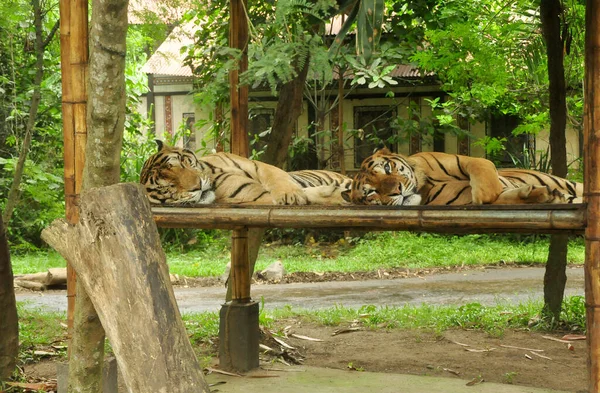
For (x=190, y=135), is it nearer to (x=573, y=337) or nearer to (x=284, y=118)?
(x=284, y=118)

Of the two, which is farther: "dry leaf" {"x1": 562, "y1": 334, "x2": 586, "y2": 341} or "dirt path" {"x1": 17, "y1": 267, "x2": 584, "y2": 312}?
"dirt path" {"x1": 17, "y1": 267, "x2": 584, "y2": 312}

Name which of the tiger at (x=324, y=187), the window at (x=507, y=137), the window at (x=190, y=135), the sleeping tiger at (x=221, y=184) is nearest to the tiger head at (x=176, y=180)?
the sleeping tiger at (x=221, y=184)

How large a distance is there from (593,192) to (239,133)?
327 centimetres

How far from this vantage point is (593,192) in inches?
155

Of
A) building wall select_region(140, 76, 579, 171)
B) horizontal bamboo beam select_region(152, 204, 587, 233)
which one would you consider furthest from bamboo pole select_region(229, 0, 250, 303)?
building wall select_region(140, 76, 579, 171)

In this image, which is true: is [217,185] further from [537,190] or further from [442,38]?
[442,38]

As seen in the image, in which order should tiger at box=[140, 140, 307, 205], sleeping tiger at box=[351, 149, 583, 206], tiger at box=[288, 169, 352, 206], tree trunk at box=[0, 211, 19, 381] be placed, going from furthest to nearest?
1. tree trunk at box=[0, 211, 19, 381]
2. tiger at box=[140, 140, 307, 205]
3. tiger at box=[288, 169, 352, 206]
4. sleeping tiger at box=[351, 149, 583, 206]

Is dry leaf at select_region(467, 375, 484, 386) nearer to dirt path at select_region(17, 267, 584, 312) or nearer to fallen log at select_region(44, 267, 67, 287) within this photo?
dirt path at select_region(17, 267, 584, 312)

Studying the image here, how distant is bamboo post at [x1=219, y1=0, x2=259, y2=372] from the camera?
6348 mm

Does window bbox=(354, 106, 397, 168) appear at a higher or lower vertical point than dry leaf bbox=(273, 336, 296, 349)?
higher

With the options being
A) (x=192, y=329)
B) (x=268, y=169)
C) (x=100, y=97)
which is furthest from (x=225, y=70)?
(x=192, y=329)

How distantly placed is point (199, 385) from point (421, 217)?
1956 mm

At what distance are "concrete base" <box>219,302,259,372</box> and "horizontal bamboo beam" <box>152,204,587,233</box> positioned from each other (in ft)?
4.55

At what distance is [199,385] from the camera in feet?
9.43
